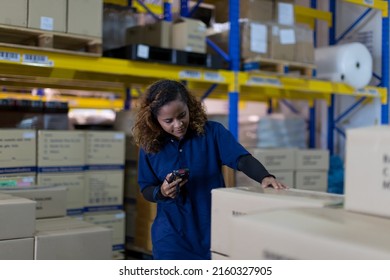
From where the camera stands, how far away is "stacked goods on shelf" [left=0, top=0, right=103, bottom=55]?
12.7ft

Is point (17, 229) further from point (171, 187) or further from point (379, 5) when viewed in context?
point (379, 5)

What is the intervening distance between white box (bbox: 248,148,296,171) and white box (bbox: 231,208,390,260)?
3.94 meters

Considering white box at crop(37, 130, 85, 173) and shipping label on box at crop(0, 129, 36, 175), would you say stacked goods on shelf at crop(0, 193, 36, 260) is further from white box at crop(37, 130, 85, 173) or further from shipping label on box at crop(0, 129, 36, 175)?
white box at crop(37, 130, 85, 173)

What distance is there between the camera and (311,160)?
6.00 meters

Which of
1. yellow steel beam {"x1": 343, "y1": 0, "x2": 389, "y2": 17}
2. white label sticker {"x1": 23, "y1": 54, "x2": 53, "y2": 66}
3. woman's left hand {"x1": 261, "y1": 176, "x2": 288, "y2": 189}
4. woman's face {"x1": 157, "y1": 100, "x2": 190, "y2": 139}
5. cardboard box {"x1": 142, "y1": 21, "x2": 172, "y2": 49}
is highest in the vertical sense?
yellow steel beam {"x1": 343, "y1": 0, "x2": 389, "y2": 17}

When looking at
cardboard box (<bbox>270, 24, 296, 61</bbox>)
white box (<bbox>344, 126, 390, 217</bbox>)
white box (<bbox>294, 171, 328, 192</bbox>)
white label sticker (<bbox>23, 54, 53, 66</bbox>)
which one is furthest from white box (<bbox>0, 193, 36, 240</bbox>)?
white box (<bbox>294, 171, 328, 192</bbox>)

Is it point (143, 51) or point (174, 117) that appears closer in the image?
point (174, 117)

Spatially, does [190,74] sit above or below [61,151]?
above

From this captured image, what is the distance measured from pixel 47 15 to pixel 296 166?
331 cm

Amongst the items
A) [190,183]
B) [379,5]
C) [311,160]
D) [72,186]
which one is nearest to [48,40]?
[72,186]
